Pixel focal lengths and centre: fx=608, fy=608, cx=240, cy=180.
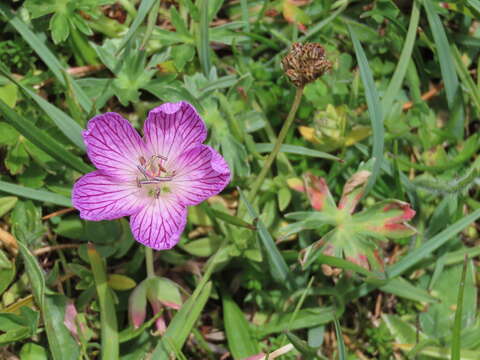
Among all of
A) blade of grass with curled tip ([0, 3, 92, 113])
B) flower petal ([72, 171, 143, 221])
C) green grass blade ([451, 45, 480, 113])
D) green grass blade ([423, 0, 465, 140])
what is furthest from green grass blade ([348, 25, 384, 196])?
blade of grass with curled tip ([0, 3, 92, 113])

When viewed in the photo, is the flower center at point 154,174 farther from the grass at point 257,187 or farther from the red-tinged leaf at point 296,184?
the red-tinged leaf at point 296,184

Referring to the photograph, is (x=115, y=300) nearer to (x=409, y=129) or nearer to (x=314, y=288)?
(x=314, y=288)

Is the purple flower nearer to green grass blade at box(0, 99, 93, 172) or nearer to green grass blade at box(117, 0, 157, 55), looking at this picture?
green grass blade at box(0, 99, 93, 172)

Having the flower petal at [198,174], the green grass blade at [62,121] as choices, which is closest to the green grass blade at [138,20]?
the green grass blade at [62,121]

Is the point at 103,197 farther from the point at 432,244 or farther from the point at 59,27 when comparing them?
the point at 432,244

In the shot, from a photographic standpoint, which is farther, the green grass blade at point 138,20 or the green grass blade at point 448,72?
the green grass blade at point 448,72

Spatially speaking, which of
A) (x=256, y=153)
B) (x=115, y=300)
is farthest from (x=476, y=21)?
(x=115, y=300)

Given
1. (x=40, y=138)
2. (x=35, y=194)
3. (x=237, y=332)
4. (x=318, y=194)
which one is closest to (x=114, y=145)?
(x=40, y=138)
